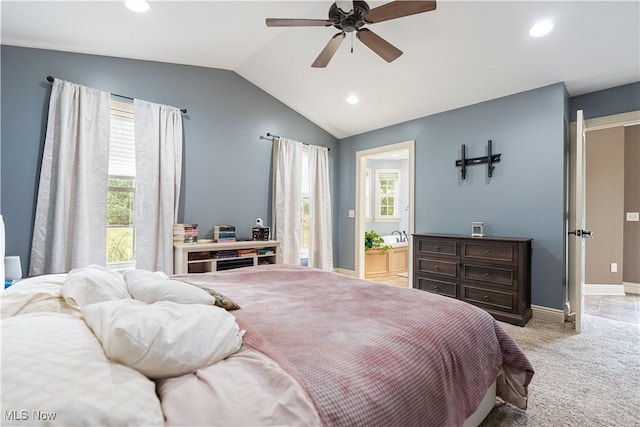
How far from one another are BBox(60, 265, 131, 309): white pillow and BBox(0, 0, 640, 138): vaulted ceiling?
7.81 ft

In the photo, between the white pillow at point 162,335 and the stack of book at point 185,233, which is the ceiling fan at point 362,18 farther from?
the stack of book at point 185,233

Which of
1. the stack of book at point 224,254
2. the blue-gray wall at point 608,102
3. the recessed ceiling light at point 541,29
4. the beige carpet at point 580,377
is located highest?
the recessed ceiling light at point 541,29

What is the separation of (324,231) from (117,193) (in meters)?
2.95

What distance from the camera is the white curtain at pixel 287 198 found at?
447 cm

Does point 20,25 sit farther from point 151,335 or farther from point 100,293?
point 151,335

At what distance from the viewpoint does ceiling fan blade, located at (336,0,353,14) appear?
2.21 metres

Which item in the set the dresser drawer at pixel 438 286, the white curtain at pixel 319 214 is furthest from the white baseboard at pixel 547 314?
the white curtain at pixel 319 214

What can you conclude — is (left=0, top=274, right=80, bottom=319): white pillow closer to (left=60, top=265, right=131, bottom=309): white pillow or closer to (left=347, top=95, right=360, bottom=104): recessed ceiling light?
(left=60, top=265, right=131, bottom=309): white pillow

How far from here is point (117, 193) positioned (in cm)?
331

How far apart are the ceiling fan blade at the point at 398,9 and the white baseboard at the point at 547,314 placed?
3.19 meters

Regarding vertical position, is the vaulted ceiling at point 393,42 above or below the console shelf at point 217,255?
above

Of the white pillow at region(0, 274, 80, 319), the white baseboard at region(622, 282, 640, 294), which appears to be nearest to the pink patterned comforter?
the white pillow at region(0, 274, 80, 319)

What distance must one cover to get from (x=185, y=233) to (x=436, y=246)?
10.1 ft

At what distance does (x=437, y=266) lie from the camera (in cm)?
371
